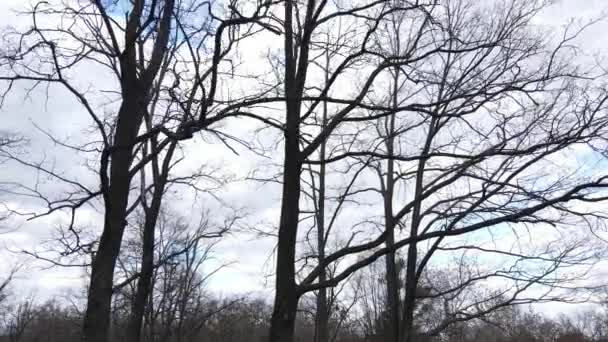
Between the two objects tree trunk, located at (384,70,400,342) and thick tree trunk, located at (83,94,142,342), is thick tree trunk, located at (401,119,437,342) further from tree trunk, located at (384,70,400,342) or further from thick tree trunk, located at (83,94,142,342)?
thick tree trunk, located at (83,94,142,342)

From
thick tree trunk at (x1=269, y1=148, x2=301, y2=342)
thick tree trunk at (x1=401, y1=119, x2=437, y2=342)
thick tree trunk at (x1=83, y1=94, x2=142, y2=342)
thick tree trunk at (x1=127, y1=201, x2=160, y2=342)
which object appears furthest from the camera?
thick tree trunk at (x1=401, y1=119, x2=437, y2=342)

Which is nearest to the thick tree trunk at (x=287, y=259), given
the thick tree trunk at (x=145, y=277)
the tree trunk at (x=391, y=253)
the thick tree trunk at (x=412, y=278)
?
the tree trunk at (x=391, y=253)

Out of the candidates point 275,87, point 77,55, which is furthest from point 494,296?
point 77,55

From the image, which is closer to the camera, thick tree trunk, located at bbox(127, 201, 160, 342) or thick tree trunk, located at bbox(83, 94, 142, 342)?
thick tree trunk, located at bbox(83, 94, 142, 342)

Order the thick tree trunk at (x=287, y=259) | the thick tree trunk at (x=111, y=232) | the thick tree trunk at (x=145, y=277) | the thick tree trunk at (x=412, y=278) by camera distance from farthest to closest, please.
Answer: the thick tree trunk at (x=412, y=278)
the thick tree trunk at (x=145, y=277)
the thick tree trunk at (x=287, y=259)
the thick tree trunk at (x=111, y=232)

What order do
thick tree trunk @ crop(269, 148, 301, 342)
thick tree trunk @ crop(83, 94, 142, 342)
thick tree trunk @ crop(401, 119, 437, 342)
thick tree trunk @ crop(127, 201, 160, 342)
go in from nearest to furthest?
thick tree trunk @ crop(83, 94, 142, 342), thick tree trunk @ crop(269, 148, 301, 342), thick tree trunk @ crop(127, 201, 160, 342), thick tree trunk @ crop(401, 119, 437, 342)

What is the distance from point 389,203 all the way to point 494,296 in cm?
445

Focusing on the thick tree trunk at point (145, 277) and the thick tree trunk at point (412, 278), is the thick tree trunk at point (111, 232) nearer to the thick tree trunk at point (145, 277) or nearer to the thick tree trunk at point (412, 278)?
the thick tree trunk at point (145, 277)

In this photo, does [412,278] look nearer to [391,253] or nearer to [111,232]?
[391,253]

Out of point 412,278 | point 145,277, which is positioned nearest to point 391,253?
point 412,278

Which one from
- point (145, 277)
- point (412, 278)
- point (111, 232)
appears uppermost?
point (412, 278)

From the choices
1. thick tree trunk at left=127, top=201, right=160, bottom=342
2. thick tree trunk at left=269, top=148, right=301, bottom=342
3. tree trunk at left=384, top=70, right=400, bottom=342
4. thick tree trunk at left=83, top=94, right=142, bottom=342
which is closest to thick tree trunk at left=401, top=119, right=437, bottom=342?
tree trunk at left=384, top=70, right=400, bottom=342

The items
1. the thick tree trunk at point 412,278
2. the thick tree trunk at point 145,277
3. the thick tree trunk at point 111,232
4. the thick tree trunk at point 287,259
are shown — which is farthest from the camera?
the thick tree trunk at point 412,278

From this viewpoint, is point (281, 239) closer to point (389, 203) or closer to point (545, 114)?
point (545, 114)
